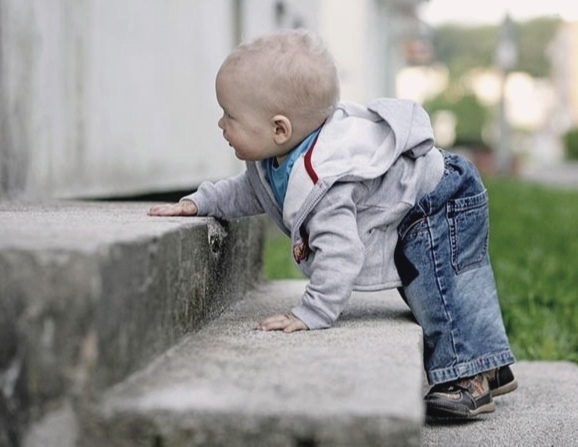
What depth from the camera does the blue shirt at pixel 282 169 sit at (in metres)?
2.58

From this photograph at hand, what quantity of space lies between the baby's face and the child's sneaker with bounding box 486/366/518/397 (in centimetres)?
80

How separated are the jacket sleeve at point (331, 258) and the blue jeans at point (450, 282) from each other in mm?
235

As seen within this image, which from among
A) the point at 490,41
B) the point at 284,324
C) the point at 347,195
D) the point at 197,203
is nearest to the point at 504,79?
the point at 197,203

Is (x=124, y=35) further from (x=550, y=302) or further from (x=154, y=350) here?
(x=154, y=350)

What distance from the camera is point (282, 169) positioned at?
8.65ft

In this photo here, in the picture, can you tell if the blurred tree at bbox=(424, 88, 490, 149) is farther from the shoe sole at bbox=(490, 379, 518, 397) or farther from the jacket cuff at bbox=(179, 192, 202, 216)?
the jacket cuff at bbox=(179, 192, 202, 216)

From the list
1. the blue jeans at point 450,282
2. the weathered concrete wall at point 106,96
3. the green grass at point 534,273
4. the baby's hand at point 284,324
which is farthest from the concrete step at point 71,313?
the green grass at point 534,273

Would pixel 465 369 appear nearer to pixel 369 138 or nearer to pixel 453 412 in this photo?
pixel 453 412

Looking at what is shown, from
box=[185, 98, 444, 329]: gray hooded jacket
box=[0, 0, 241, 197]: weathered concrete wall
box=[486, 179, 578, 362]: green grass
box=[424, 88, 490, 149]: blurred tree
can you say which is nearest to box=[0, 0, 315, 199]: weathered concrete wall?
box=[0, 0, 241, 197]: weathered concrete wall

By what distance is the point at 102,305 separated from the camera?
177cm

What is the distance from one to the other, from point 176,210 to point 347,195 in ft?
1.50

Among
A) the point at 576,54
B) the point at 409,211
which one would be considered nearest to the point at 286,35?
the point at 409,211

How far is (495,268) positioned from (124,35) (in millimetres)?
2103

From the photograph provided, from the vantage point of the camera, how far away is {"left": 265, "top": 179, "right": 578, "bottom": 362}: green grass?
404 centimetres
